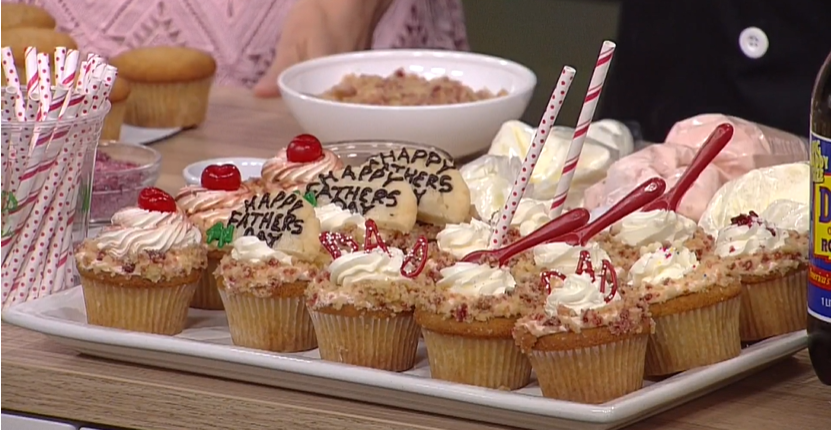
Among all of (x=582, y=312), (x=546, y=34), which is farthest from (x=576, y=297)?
(x=546, y=34)

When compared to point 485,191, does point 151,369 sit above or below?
below

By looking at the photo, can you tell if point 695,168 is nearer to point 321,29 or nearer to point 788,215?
point 788,215

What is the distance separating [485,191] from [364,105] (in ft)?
1.47

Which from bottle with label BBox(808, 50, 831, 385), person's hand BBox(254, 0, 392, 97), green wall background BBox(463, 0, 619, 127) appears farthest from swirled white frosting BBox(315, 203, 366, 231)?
green wall background BBox(463, 0, 619, 127)

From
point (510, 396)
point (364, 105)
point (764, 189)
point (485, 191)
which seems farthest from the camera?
point (364, 105)

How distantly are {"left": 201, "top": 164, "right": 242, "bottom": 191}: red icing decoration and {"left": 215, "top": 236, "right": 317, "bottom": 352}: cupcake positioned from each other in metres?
0.22

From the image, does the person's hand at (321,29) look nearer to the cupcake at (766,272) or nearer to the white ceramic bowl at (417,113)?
the white ceramic bowl at (417,113)

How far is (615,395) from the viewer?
55.7 inches

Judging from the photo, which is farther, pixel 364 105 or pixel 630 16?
pixel 630 16

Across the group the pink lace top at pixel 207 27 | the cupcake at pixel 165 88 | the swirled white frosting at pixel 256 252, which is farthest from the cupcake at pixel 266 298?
the pink lace top at pixel 207 27

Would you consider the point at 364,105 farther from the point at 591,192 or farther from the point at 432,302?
the point at 432,302

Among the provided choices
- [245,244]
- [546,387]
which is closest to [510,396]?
[546,387]

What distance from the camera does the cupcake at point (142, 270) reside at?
62.3 inches

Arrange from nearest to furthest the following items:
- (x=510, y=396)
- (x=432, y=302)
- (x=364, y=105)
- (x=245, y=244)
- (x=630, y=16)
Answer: (x=510, y=396)
(x=432, y=302)
(x=245, y=244)
(x=364, y=105)
(x=630, y=16)
